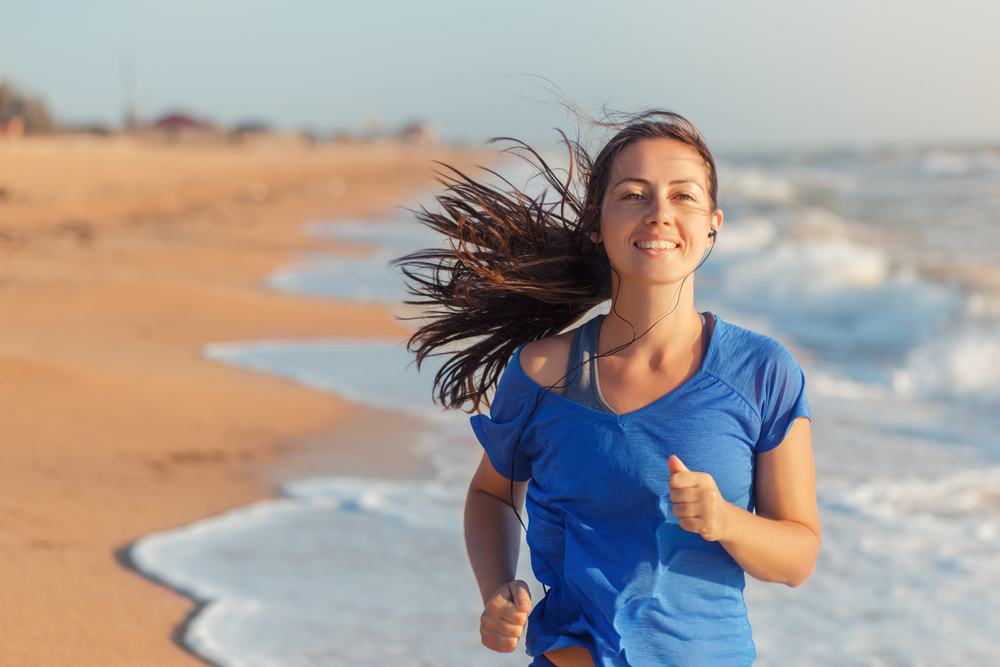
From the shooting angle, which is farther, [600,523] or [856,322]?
[856,322]

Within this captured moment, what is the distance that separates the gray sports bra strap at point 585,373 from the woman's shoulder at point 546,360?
2cm

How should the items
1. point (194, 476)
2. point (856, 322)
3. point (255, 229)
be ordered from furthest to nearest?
1. point (255, 229)
2. point (856, 322)
3. point (194, 476)

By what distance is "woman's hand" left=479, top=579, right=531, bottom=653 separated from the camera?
171 centimetres

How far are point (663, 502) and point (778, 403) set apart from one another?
287mm

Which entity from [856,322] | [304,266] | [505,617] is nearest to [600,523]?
[505,617]

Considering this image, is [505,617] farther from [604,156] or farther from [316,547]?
[316,547]

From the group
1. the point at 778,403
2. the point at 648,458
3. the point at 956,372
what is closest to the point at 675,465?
the point at 648,458

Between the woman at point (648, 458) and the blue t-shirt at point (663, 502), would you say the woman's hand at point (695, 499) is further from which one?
the blue t-shirt at point (663, 502)

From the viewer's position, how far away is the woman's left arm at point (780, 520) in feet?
5.36

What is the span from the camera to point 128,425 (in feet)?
18.1

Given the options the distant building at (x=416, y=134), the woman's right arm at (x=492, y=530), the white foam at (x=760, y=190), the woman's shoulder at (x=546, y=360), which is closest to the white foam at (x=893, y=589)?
the woman's right arm at (x=492, y=530)

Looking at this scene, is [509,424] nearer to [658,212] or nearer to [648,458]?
[648,458]

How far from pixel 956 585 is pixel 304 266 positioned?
11831mm

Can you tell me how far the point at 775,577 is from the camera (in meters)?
1.74
